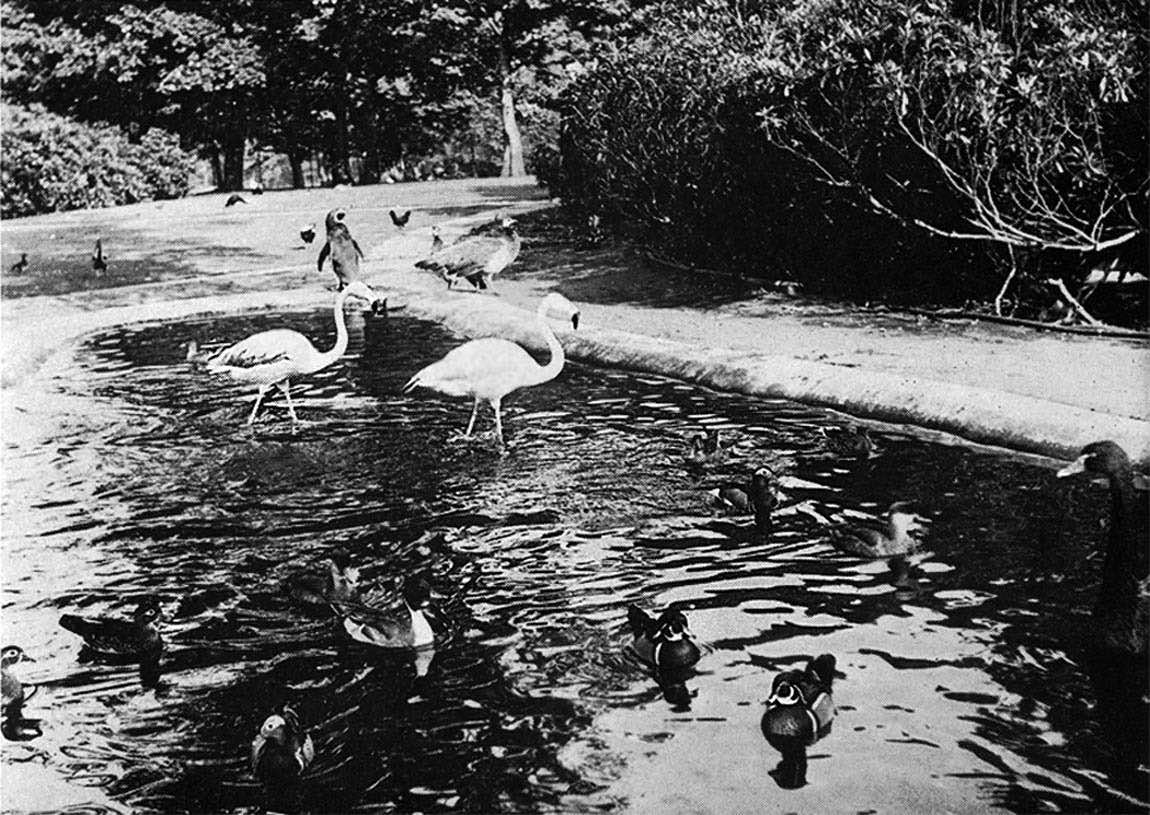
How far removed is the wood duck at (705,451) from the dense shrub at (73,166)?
36.1 metres

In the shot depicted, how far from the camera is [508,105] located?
4719 cm

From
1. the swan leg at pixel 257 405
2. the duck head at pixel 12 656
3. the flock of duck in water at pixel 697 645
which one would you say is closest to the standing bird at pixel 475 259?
the swan leg at pixel 257 405

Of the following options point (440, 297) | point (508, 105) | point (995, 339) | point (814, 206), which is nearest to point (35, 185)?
point (508, 105)

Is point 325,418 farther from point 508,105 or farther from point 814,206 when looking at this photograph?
point 508,105

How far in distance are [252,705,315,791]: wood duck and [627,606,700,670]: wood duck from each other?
5.58ft

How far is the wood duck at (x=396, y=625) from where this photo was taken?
671 centimetres

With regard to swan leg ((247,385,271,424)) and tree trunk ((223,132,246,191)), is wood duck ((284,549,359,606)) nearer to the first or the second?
swan leg ((247,385,271,424))

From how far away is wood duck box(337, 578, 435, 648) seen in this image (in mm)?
6715

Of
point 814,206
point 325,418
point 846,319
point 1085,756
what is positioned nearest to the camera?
point 1085,756

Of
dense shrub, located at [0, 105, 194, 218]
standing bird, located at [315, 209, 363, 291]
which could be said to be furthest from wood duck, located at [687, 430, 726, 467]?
dense shrub, located at [0, 105, 194, 218]

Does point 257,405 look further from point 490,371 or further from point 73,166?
point 73,166

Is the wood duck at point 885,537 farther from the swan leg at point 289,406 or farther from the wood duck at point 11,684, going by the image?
the swan leg at point 289,406

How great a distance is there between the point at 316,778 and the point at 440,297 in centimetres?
1416

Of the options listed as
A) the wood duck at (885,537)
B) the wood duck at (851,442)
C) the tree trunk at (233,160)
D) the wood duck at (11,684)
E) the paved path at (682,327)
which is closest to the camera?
the wood duck at (11,684)
